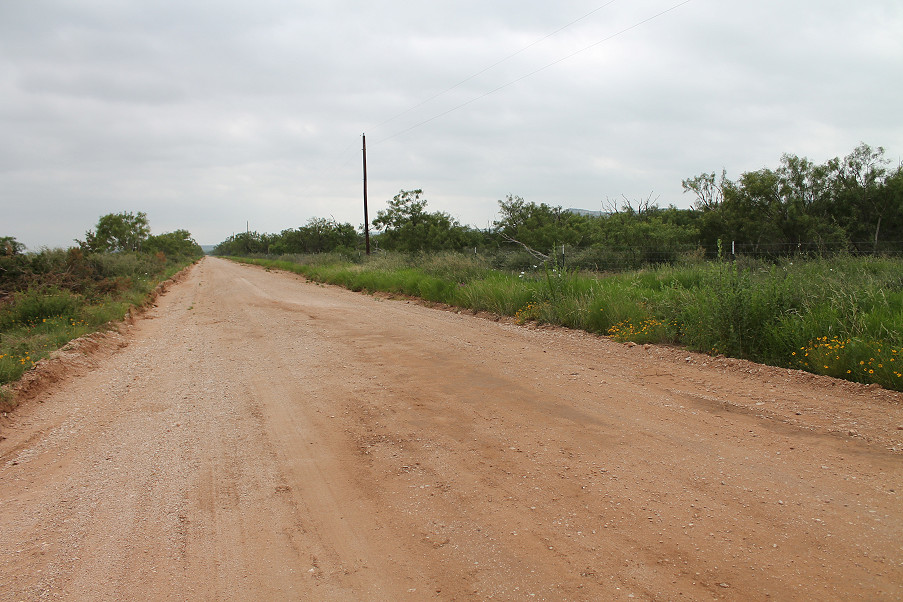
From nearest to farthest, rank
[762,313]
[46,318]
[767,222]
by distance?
1. [762,313]
2. [46,318]
3. [767,222]

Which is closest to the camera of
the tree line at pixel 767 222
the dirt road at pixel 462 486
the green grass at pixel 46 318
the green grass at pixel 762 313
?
the dirt road at pixel 462 486

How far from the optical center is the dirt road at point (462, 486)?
306 cm

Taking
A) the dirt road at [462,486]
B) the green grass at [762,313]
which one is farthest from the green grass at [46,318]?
the green grass at [762,313]

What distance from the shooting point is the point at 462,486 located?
415cm

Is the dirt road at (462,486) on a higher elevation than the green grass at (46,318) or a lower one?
lower

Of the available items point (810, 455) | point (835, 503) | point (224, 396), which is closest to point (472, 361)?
point (224, 396)

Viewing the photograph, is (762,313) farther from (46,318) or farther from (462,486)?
(46,318)

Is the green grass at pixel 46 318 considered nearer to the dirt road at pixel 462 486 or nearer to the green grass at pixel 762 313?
the dirt road at pixel 462 486

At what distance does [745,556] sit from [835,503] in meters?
1.04

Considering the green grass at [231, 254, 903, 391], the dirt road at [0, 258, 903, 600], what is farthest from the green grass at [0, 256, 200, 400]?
the green grass at [231, 254, 903, 391]

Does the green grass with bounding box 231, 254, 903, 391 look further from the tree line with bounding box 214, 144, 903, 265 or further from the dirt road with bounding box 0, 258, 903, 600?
the tree line with bounding box 214, 144, 903, 265

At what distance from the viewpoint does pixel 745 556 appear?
122 inches

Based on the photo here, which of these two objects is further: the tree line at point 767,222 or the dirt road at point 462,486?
the tree line at point 767,222

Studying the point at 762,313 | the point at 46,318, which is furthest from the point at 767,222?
the point at 46,318
